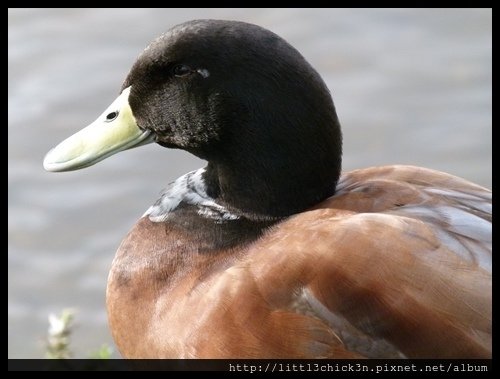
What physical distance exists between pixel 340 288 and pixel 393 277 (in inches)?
7.3

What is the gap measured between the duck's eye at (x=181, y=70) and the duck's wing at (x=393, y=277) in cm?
73

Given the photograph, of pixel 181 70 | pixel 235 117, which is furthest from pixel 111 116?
pixel 235 117

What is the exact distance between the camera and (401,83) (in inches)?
319

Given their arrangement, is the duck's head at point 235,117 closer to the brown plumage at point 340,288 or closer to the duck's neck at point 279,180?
the duck's neck at point 279,180

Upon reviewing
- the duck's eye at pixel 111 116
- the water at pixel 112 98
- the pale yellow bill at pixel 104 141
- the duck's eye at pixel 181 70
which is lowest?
the water at pixel 112 98

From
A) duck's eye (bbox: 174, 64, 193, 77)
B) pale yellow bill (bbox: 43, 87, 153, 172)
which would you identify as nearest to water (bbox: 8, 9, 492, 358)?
pale yellow bill (bbox: 43, 87, 153, 172)

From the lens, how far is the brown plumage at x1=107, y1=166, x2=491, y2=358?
4059mm

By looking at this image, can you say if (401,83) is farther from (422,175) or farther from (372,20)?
(422,175)

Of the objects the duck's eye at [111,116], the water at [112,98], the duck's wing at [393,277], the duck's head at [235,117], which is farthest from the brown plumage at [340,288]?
the water at [112,98]

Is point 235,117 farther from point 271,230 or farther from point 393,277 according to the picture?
point 393,277

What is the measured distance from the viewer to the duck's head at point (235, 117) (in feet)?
14.9

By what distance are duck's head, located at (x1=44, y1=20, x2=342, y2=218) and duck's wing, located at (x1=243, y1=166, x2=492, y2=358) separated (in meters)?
0.30

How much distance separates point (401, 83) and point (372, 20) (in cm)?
59
